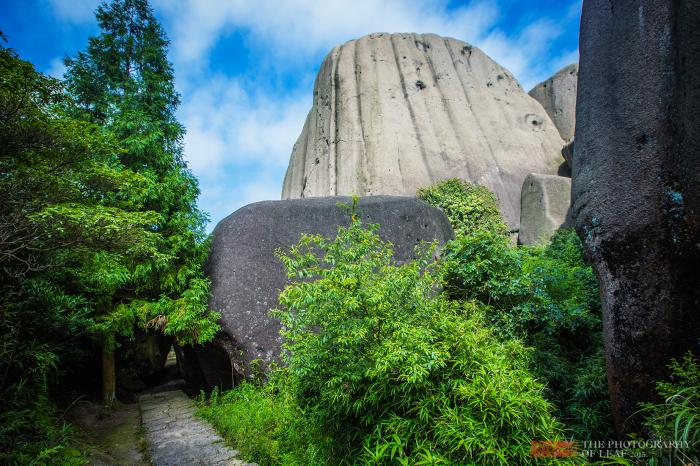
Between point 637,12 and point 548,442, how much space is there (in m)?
3.93

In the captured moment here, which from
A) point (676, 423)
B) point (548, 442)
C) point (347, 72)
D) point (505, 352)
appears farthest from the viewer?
point (347, 72)

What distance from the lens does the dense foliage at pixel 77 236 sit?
3719 millimetres

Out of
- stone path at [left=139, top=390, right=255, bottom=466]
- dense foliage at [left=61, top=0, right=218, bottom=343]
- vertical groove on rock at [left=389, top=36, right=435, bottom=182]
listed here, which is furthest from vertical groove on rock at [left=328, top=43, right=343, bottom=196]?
stone path at [left=139, top=390, right=255, bottom=466]

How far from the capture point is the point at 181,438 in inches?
191

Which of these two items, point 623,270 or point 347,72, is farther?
point 347,72

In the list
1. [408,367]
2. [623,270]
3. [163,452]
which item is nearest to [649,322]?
[623,270]

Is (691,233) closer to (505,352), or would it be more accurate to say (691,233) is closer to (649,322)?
(649,322)

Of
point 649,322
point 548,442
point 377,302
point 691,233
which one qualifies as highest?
point 691,233

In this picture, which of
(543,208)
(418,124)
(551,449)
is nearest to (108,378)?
(551,449)

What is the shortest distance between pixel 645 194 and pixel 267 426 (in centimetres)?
506

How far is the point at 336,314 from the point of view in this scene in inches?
132

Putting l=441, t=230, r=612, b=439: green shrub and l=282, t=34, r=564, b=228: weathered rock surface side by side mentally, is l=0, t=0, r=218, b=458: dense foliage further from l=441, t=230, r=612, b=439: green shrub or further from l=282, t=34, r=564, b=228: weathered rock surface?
l=282, t=34, r=564, b=228: weathered rock surface

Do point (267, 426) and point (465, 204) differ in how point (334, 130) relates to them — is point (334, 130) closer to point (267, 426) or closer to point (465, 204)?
point (465, 204)

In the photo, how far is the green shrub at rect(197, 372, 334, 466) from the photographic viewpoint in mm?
3441
